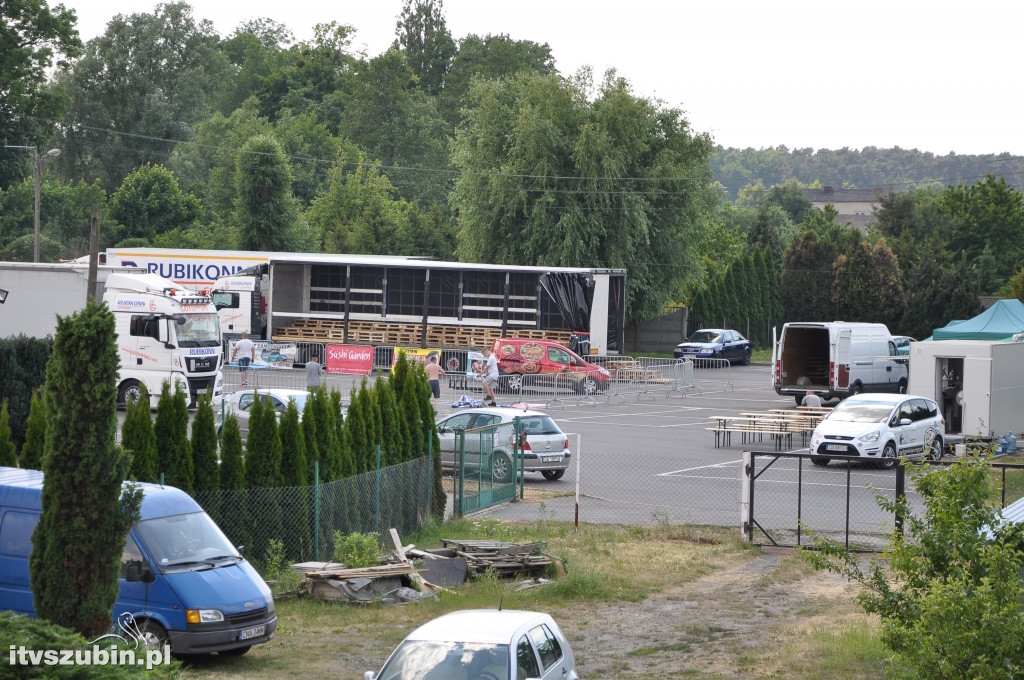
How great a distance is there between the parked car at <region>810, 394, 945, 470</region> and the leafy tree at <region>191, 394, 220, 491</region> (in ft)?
43.6

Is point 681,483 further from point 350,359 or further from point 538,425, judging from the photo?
point 350,359

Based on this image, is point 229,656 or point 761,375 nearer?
point 229,656

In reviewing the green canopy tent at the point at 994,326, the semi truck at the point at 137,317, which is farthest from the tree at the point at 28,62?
the green canopy tent at the point at 994,326

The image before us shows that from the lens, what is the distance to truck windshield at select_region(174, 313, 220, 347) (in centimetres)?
2980

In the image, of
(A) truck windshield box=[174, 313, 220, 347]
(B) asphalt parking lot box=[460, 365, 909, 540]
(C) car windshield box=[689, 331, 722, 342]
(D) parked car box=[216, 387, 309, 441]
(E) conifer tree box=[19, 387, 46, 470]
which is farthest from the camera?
(C) car windshield box=[689, 331, 722, 342]

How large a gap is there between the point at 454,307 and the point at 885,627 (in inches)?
1493

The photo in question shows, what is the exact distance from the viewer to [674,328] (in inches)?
2404

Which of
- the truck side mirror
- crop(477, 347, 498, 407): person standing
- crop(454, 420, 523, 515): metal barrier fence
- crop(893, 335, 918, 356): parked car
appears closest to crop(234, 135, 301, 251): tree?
crop(477, 347, 498, 407): person standing

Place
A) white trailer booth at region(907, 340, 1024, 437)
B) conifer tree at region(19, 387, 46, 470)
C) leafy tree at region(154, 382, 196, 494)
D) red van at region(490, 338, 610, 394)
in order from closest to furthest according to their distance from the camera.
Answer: conifer tree at region(19, 387, 46, 470)
leafy tree at region(154, 382, 196, 494)
white trailer booth at region(907, 340, 1024, 437)
red van at region(490, 338, 610, 394)

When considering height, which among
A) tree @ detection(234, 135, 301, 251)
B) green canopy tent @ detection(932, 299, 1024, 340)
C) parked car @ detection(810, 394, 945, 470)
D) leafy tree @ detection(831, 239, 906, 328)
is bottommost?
parked car @ detection(810, 394, 945, 470)

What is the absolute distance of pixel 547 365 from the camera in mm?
37844

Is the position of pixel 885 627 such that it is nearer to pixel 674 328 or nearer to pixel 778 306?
pixel 674 328

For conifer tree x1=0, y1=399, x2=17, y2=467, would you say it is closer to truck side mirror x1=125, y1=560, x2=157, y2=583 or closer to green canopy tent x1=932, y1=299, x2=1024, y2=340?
truck side mirror x1=125, y1=560, x2=157, y2=583

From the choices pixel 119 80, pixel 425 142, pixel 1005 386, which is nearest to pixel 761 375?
pixel 1005 386
